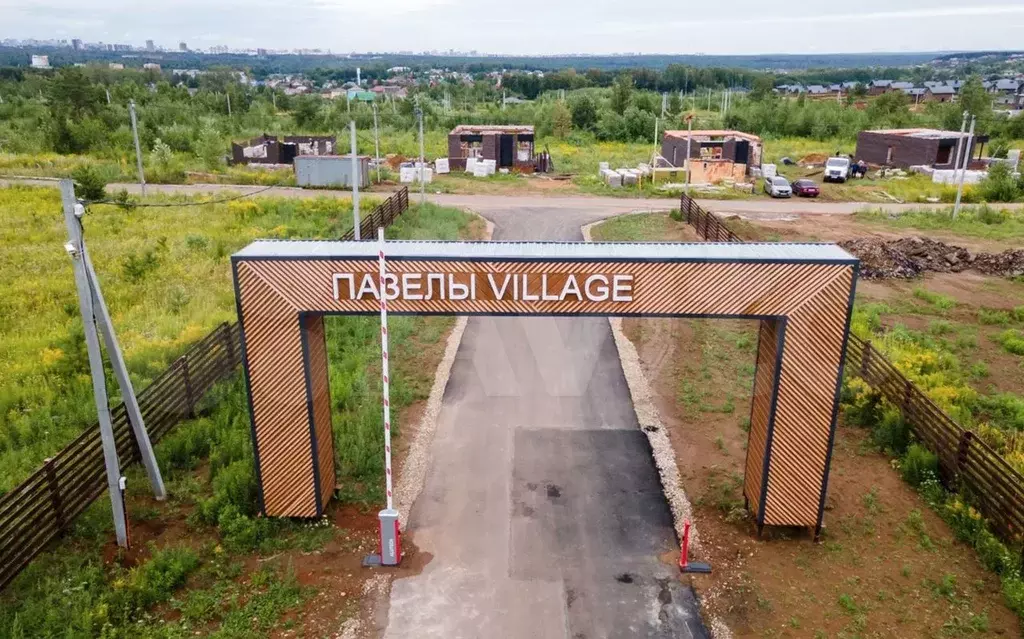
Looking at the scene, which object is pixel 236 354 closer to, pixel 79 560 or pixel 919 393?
pixel 79 560

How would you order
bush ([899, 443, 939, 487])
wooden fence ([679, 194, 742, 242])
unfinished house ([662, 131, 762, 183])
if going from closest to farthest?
bush ([899, 443, 939, 487]) → wooden fence ([679, 194, 742, 242]) → unfinished house ([662, 131, 762, 183])

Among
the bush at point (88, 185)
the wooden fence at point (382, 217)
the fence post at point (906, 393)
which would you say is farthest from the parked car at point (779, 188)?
the bush at point (88, 185)

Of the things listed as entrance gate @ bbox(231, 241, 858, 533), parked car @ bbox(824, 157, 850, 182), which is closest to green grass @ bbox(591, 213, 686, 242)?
parked car @ bbox(824, 157, 850, 182)

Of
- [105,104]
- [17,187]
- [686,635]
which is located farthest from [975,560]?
[105,104]

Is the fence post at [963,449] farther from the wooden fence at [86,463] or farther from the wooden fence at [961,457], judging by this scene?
the wooden fence at [86,463]

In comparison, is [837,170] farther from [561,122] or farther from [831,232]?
[561,122]

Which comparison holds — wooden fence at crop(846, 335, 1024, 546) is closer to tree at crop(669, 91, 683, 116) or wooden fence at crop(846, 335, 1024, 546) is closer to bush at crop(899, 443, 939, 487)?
bush at crop(899, 443, 939, 487)
